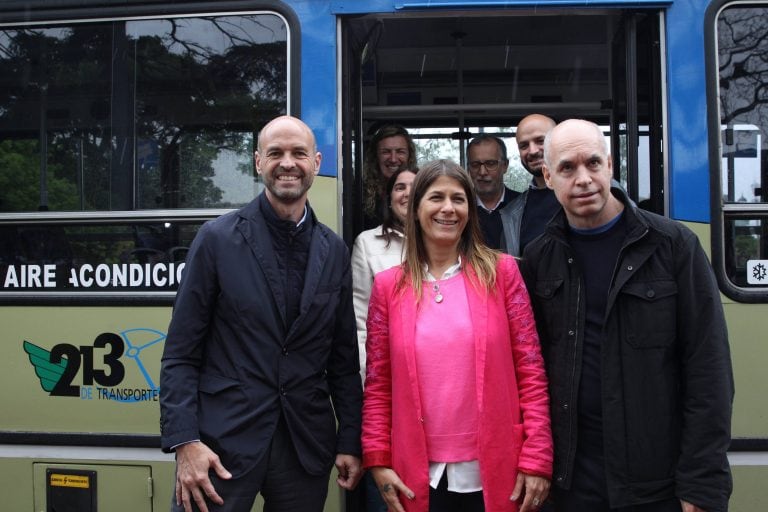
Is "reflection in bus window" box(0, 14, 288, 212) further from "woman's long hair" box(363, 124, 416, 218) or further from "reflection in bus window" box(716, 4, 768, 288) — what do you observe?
"reflection in bus window" box(716, 4, 768, 288)

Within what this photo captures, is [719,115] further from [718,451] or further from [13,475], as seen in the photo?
[13,475]

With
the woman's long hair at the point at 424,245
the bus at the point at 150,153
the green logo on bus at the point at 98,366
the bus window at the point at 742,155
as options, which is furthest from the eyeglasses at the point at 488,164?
the green logo on bus at the point at 98,366

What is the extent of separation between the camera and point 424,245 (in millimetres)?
2123

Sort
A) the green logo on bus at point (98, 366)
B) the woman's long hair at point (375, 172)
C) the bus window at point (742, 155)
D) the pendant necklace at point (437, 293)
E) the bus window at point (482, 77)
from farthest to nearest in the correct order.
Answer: the bus window at point (482, 77) → the woman's long hair at point (375, 172) → the green logo on bus at point (98, 366) → the bus window at point (742, 155) → the pendant necklace at point (437, 293)

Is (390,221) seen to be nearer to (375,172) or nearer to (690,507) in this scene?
(375,172)

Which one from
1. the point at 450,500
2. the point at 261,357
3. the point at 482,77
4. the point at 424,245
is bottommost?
the point at 450,500

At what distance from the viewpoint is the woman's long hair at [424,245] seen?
2.05 meters

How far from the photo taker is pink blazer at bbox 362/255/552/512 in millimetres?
1909

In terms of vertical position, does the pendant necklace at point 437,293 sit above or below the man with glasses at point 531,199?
below

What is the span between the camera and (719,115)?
8.39ft

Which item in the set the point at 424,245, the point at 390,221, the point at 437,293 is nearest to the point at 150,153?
the point at 390,221

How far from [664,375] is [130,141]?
82.9 inches

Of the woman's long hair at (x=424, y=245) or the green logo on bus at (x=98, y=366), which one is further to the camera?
the green logo on bus at (x=98, y=366)

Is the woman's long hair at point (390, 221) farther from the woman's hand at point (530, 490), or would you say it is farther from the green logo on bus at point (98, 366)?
the woman's hand at point (530, 490)
